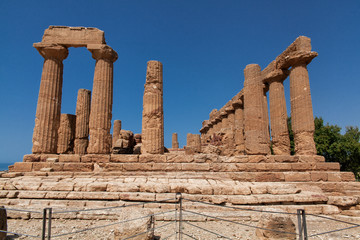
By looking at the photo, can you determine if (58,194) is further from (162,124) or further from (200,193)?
(162,124)

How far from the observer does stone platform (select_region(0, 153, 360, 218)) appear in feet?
22.7

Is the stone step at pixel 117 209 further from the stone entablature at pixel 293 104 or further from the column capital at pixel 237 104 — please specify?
the column capital at pixel 237 104

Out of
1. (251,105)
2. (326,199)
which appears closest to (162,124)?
(251,105)

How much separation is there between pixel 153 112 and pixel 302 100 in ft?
27.3

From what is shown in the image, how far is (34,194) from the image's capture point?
23.3ft

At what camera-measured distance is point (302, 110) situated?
1257 cm

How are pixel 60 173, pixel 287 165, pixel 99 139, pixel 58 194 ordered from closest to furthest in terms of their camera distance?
pixel 58 194, pixel 60 173, pixel 287 165, pixel 99 139

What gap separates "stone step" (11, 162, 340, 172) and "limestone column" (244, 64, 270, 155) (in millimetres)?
1449

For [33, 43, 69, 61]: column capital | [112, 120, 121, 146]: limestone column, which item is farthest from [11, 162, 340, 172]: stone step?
[112, 120, 121, 146]: limestone column

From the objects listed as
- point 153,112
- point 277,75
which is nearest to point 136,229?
point 153,112

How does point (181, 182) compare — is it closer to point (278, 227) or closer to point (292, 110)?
point (278, 227)

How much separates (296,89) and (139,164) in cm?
966

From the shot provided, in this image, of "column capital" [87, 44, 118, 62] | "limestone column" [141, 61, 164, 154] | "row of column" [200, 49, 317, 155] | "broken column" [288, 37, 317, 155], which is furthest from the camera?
"broken column" [288, 37, 317, 155]

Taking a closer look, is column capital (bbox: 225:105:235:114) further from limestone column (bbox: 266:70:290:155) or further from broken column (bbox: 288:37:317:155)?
broken column (bbox: 288:37:317:155)
